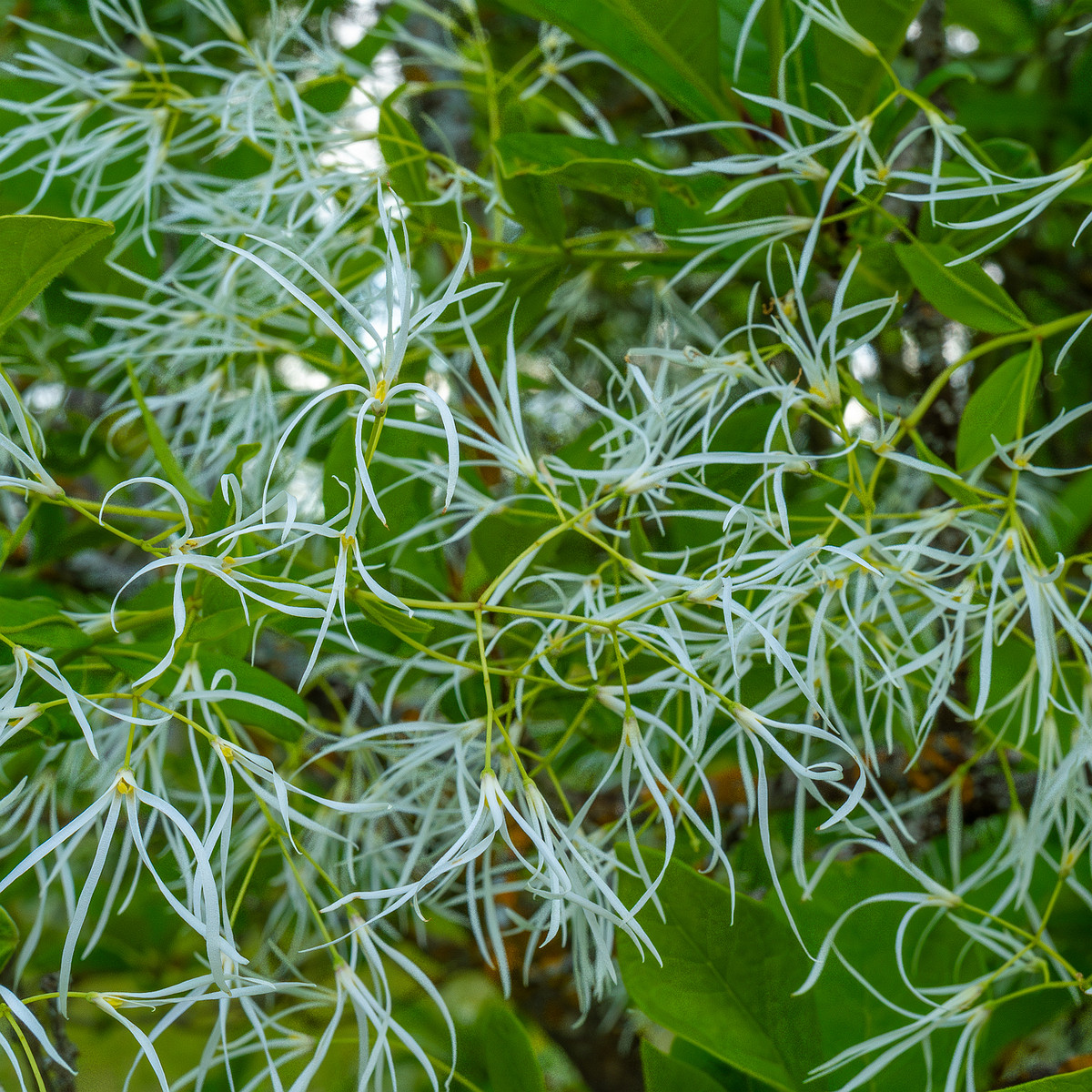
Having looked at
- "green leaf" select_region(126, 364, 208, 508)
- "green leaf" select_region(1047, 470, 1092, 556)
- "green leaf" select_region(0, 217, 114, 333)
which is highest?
"green leaf" select_region(0, 217, 114, 333)

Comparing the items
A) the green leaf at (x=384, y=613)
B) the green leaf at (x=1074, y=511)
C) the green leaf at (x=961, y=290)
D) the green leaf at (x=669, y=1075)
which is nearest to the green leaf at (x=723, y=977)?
the green leaf at (x=669, y=1075)

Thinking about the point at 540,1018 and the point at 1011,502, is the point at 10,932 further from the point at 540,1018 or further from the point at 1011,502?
the point at 540,1018

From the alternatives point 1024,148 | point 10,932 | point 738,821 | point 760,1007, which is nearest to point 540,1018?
point 738,821

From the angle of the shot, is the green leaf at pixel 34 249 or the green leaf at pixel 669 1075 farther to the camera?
the green leaf at pixel 669 1075

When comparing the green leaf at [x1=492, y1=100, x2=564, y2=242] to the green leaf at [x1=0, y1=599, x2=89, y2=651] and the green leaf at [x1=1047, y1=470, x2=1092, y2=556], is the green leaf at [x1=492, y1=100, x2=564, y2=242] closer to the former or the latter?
the green leaf at [x1=0, y1=599, x2=89, y2=651]

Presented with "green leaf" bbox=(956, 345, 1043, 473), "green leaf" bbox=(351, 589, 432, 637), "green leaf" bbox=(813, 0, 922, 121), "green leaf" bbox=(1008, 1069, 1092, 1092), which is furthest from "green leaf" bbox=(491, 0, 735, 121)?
"green leaf" bbox=(1008, 1069, 1092, 1092)

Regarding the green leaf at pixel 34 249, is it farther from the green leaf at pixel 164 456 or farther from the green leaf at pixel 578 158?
the green leaf at pixel 578 158
